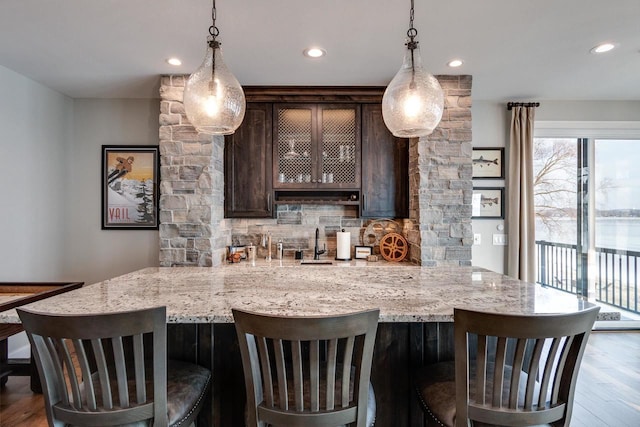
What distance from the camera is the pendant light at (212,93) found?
5.84 feet

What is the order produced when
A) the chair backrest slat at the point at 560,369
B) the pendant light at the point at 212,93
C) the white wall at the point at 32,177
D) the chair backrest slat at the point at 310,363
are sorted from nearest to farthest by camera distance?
1. the chair backrest slat at the point at 310,363
2. the chair backrest slat at the point at 560,369
3. the pendant light at the point at 212,93
4. the white wall at the point at 32,177

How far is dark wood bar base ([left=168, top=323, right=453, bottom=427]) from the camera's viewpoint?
1.63 meters

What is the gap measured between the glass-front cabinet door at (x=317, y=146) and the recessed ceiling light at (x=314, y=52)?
821 millimetres

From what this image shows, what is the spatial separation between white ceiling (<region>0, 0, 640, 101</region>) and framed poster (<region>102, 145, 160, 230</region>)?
28.1 inches

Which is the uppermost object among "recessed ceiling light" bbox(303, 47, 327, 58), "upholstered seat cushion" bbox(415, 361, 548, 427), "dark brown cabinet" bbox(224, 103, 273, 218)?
"recessed ceiling light" bbox(303, 47, 327, 58)

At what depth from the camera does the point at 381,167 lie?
3.70 metres

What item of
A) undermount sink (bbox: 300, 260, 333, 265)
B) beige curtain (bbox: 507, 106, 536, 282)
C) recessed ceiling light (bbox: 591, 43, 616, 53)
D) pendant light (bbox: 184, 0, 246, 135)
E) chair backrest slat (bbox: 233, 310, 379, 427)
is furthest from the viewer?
beige curtain (bbox: 507, 106, 536, 282)

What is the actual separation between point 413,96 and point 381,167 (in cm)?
192

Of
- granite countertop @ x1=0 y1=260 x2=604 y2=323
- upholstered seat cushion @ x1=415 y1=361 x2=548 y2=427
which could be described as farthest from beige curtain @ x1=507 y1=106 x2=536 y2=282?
upholstered seat cushion @ x1=415 y1=361 x2=548 y2=427

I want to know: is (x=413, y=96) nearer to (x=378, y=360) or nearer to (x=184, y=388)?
(x=378, y=360)

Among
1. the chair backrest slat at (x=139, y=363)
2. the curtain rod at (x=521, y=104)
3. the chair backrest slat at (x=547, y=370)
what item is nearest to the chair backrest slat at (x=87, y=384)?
the chair backrest slat at (x=139, y=363)

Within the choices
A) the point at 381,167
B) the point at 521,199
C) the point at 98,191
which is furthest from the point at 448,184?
the point at 98,191

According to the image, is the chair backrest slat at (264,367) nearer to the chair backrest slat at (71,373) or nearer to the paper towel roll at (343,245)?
the chair backrest slat at (71,373)

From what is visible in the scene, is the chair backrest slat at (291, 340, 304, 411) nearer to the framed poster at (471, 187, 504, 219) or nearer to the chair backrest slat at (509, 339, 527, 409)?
the chair backrest slat at (509, 339, 527, 409)
